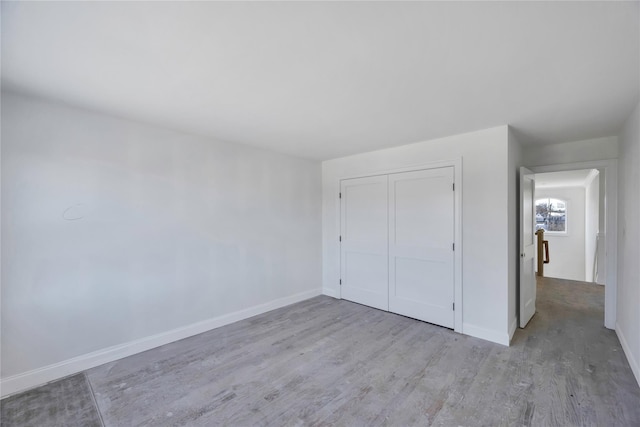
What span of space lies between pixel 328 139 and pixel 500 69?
199 cm

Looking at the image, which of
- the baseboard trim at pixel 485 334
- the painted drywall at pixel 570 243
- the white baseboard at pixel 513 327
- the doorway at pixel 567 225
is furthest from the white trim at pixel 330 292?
the painted drywall at pixel 570 243

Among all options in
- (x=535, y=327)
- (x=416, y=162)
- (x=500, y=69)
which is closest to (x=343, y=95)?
(x=500, y=69)

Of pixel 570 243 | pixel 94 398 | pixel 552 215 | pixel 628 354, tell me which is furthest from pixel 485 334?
pixel 552 215

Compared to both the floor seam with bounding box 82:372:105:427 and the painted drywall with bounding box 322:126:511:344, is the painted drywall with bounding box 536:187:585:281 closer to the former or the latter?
the painted drywall with bounding box 322:126:511:344

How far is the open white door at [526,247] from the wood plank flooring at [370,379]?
276 millimetres

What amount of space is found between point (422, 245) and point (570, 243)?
25.6 ft

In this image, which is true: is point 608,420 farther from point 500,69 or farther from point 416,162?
point 416,162

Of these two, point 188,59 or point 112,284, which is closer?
point 188,59

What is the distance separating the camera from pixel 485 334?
3020 millimetres

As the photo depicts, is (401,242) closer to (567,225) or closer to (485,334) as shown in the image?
(485,334)

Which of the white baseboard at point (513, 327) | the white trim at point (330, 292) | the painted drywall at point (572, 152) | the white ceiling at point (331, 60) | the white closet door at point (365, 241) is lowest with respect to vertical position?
the white trim at point (330, 292)

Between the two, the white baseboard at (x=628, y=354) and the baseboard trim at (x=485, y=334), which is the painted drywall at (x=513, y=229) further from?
the white baseboard at (x=628, y=354)

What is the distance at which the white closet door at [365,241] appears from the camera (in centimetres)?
400

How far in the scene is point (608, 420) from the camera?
1.83 meters
